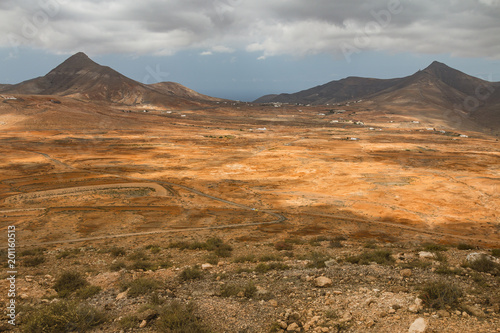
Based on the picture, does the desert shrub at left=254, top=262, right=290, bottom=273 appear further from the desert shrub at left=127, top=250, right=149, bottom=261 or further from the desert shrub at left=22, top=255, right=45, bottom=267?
the desert shrub at left=22, top=255, right=45, bottom=267

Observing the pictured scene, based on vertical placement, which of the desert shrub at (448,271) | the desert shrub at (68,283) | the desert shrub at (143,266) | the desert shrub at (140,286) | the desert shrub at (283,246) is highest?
the desert shrub at (448,271)

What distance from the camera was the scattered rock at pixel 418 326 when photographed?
846cm

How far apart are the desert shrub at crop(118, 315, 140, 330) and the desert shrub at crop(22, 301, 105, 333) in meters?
0.79

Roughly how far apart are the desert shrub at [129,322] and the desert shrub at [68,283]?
3.96 metres

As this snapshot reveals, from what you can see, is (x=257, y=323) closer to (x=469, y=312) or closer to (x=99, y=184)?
(x=469, y=312)

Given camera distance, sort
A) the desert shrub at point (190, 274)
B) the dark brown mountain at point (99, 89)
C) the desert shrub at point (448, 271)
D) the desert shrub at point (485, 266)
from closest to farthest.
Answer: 1. the desert shrub at point (485, 266)
2. the desert shrub at point (448, 271)
3. the desert shrub at point (190, 274)
4. the dark brown mountain at point (99, 89)

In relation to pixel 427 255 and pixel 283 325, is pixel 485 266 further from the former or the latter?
pixel 283 325

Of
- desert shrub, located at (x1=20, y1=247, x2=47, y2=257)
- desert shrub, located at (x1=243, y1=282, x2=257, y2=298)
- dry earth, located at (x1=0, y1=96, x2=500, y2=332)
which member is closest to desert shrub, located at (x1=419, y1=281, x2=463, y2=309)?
dry earth, located at (x1=0, y1=96, x2=500, y2=332)

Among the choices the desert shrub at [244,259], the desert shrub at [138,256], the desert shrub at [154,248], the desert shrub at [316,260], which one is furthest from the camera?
the desert shrub at [154,248]

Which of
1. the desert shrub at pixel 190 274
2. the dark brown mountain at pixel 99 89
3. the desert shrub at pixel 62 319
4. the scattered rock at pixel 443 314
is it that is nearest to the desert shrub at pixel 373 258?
the scattered rock at pixel 443 314

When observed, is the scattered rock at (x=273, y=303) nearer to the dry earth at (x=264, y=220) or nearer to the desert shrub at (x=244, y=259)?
the dry earth at (x=264, y=220)

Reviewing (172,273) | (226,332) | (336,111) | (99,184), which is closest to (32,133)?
(99,184)

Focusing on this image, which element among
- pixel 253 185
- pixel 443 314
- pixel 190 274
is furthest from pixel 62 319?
pixel 253 185

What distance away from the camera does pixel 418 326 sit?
8602 mm
